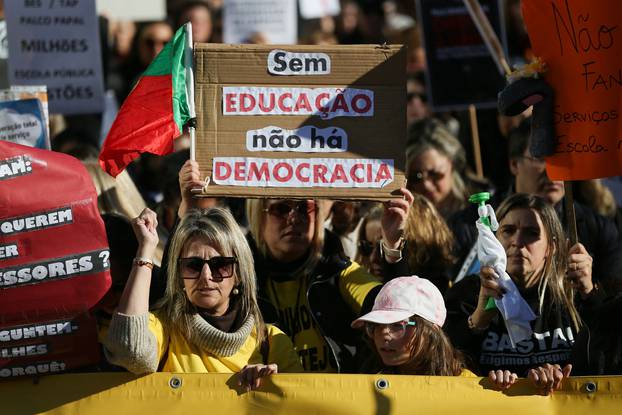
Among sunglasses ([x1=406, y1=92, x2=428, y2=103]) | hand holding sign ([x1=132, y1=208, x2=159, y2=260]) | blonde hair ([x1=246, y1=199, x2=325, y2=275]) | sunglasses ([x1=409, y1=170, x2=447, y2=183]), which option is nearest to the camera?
hand holding sign ([x1=132, y1=208, x2=159, y2=260])

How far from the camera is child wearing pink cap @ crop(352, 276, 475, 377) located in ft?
16.0

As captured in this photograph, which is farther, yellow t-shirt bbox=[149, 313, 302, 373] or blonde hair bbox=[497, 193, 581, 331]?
blonde hair bbox=[497, 193, 581, 331]

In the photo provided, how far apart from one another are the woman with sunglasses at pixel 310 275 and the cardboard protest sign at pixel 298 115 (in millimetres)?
170

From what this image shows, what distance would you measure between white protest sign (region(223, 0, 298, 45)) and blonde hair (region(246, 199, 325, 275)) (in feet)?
14.7

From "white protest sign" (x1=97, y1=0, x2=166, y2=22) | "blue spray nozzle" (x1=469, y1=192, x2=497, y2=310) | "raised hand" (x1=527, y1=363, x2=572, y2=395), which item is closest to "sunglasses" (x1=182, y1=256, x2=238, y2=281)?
"blue spray nozzle" (x1=469, y1=192, x2=497, y2=310)

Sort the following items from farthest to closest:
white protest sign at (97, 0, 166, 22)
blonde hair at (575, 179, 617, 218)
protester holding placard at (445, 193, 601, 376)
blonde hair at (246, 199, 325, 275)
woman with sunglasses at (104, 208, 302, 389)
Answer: white protest sign at (97, 0, 166, 22)
blonde hair at (575, 179, 617, 218)
blonde hair at (246, 199, 325, 275)
protester holding placard at (445, 193, 601, 376)
woman with sunglasses at (104, 208, 302, 389)

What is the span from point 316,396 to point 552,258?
1.30 m

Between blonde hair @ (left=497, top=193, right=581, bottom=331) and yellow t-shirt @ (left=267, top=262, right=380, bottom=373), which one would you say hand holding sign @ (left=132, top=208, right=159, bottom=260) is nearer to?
yellow t-shirt @ (left=267, top=262, right=380, bottom=373)

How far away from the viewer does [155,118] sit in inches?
214

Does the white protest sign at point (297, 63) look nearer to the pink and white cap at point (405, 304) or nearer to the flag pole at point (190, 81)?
the flag pole at point (190, 81)

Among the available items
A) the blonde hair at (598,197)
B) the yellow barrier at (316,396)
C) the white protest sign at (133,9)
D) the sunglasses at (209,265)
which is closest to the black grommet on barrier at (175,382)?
the yellow barrier at (316,396)

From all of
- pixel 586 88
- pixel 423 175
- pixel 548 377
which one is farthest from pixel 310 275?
pixel 423 175

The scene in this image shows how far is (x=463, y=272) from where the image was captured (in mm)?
6293

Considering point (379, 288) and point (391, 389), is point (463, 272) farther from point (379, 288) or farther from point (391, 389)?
point (391, 389)
